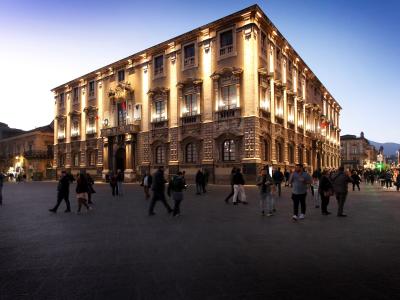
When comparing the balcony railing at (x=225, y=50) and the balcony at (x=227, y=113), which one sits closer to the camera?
the balcony at (x=227, y=113)

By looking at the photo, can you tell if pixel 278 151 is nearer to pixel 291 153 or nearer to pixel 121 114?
pixel 291 153

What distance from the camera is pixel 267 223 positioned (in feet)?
30.0

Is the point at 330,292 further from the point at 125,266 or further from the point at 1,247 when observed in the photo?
the point at 1,247

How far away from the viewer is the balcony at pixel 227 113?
27.9 m

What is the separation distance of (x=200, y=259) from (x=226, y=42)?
26349 mm

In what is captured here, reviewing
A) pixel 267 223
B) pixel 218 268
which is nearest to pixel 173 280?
pixel 218 268

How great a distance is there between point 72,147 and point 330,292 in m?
45.9

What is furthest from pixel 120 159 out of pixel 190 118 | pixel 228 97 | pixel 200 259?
pixel 200 259

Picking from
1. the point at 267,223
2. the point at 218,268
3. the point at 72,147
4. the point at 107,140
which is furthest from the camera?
the point at 72,147

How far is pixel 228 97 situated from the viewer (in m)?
28.8

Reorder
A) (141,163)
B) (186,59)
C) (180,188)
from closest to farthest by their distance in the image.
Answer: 1. (180,188)
2. (186,59)
3. (141,163)

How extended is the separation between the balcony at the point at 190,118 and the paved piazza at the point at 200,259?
70.6 feet

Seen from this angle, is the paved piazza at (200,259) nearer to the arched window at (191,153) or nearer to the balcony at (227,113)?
the balcony at (227,113)

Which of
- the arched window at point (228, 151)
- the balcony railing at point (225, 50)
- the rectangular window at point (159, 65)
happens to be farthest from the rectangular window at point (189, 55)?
the arched window at point (228, 151)
